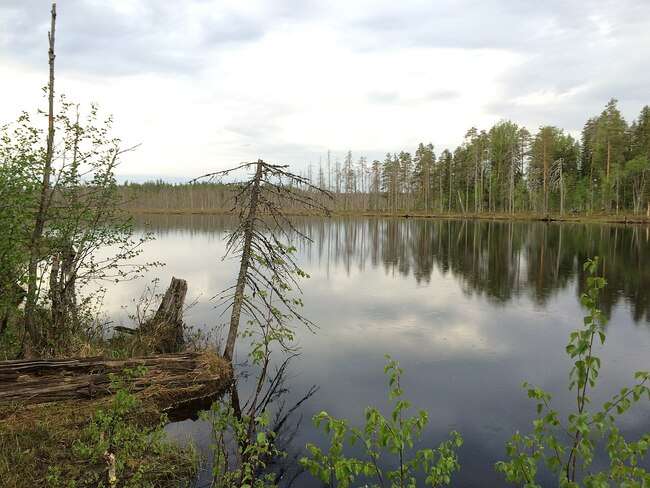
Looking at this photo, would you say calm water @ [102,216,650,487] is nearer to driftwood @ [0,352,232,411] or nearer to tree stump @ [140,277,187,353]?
driftwood @ [0,352,232,411]

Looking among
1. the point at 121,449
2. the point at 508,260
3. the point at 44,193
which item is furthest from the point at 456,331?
the point at 508,260

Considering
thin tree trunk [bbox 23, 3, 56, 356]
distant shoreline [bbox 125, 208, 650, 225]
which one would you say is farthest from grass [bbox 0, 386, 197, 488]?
distant shoreline [bbox 125, 208, 650, 225]

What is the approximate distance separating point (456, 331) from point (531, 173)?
87.0m

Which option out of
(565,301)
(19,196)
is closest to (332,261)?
(565,301)

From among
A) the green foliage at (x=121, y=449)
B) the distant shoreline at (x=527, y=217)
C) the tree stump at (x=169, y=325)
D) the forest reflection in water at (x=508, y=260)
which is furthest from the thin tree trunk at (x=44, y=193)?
the distant shoreline at (x=527, y=217)

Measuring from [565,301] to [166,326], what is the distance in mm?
19955

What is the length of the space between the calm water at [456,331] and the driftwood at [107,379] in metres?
1.16

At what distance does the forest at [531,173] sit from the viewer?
80.8 metres

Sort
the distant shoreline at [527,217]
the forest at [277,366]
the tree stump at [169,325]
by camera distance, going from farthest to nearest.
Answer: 1. the distant shoreline at [527,217]
2. the tree stump at [169,325]
3. the forest at [277,366]

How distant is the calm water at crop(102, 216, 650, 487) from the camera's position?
11.0m

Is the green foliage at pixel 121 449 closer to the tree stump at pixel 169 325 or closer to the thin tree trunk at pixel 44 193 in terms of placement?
the thin tree trunk at pixel 44 193

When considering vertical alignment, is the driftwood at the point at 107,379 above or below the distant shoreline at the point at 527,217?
below

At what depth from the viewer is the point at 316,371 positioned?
13727 millimetres

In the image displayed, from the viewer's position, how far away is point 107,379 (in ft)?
32.3
